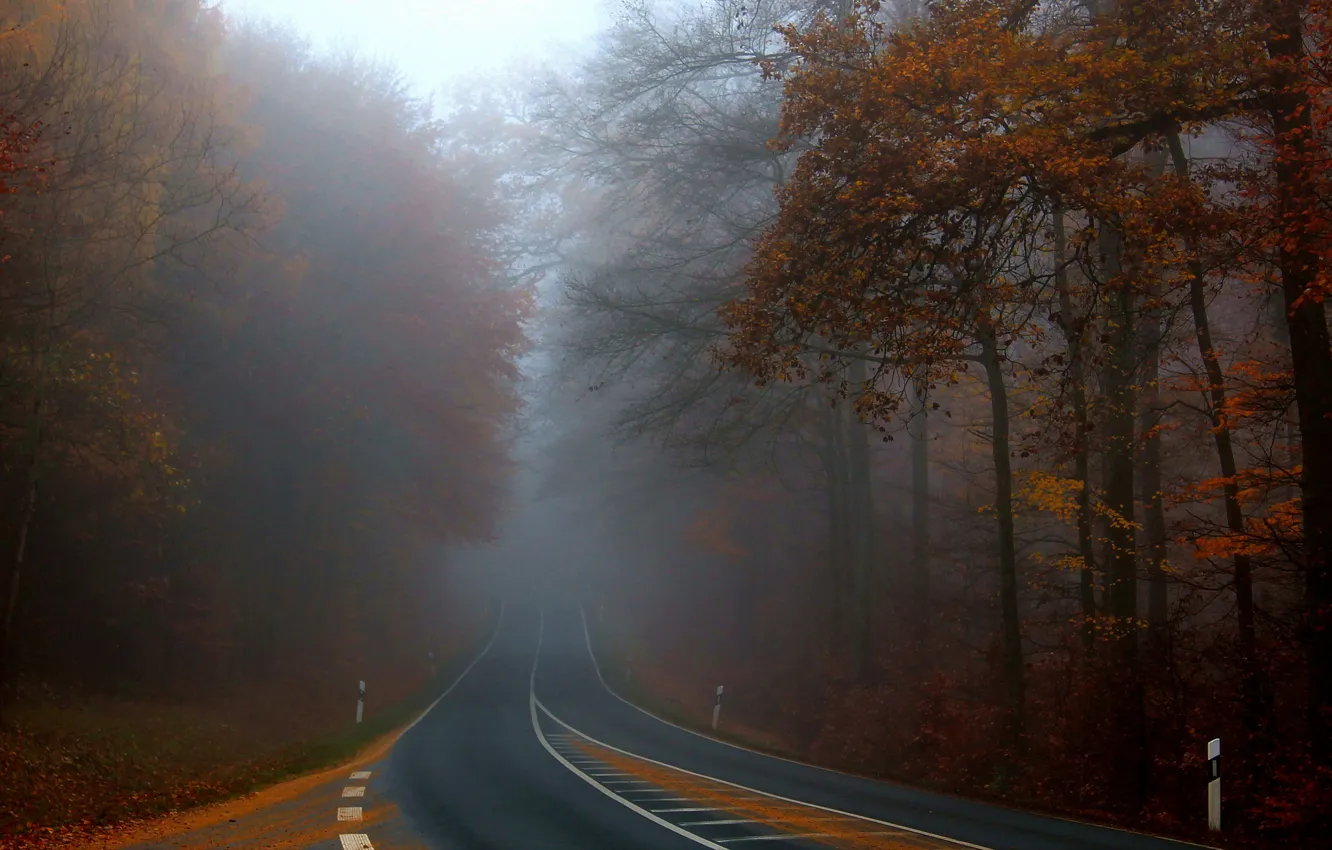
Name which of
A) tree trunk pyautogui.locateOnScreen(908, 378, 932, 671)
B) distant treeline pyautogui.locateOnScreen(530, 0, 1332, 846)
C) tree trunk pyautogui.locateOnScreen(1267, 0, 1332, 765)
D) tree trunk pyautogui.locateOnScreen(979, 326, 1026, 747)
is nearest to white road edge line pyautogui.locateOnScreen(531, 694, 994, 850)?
distant treeline pyautogui.locateOnScreen(530, 0, 1332, 846)

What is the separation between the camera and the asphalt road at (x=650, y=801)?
10.3 m

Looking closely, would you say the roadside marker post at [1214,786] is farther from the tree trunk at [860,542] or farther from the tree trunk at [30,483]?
the tree trunk at [30,483]

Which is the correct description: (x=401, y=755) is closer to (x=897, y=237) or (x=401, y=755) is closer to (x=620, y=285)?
(x=620, y=285)

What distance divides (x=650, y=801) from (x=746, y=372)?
5294mm

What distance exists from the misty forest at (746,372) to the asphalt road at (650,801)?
1.81 meters

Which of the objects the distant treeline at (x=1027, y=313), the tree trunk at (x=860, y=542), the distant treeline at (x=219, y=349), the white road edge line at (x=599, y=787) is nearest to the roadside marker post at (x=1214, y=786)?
the distant treeline at (x=1027, y=313)

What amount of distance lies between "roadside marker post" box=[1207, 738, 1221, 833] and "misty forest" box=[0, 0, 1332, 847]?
0.39 m

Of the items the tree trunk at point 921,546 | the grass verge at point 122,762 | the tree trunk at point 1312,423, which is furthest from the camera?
the tree trunk at point 921,546

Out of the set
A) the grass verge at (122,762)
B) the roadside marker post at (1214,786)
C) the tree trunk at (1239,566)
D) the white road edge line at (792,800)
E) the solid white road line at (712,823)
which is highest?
the tree trunk at (1239,566)

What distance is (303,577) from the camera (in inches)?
1220

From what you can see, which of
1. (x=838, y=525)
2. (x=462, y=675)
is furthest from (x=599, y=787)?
(x=462, y=675)

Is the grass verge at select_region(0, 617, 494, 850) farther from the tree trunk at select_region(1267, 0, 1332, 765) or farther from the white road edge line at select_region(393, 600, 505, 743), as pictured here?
the tree trunk at select_region(1267, 0, 1332, 765)

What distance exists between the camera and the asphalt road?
1026 cm

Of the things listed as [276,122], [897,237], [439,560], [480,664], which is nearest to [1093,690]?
[897,237]
